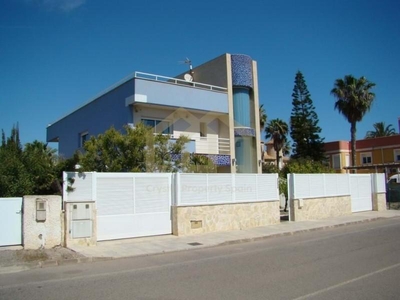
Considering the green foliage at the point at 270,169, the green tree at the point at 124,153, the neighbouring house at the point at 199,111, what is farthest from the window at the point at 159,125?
the green foliage at the point at 270,169

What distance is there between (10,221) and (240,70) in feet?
59.7

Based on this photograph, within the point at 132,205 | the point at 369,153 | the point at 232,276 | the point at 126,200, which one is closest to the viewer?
the point at 232,276

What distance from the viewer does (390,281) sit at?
281 inches

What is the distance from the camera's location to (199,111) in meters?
23.4

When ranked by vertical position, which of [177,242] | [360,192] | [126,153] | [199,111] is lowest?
[177,242]

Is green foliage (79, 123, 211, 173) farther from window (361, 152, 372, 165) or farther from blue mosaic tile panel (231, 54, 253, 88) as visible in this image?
window (361, 152, 372, 165)

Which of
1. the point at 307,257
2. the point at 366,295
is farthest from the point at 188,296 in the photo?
the point at 307,257

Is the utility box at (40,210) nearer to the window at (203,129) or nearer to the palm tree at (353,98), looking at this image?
the window at (203,129)

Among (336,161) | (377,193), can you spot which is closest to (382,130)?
(336,161)

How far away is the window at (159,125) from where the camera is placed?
21922mm

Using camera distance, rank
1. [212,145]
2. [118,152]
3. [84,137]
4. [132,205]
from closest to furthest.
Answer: [132,205] → [118,152] → [212,145] → [84,137]

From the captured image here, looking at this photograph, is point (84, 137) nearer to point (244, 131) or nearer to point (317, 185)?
point (244, 131)

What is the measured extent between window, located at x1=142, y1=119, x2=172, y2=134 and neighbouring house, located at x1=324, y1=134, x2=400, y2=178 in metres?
25.8

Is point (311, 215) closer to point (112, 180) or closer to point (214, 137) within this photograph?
point (214, 137)
